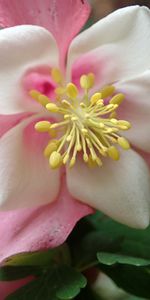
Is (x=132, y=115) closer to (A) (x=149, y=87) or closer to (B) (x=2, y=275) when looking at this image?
(A) (x=149, y=87)

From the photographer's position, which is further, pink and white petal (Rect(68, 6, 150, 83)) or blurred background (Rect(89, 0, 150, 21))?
blurred background (Rect(89, 0, 150, 21))

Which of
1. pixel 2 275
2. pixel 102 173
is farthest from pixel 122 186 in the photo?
pixel 2 275

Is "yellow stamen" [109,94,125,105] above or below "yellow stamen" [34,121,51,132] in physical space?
below

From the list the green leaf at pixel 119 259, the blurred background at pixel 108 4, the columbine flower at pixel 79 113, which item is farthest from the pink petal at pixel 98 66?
the blurred background at pixel 108 4

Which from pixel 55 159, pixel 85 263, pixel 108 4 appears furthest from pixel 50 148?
pixel 108 4

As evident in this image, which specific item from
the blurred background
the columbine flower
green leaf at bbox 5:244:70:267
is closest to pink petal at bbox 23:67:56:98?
the columbine flower

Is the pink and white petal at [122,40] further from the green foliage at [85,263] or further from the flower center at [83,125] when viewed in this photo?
the green foliage at [85,263]

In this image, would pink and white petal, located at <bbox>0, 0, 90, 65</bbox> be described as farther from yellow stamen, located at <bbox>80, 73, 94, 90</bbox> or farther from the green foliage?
the green foliage
